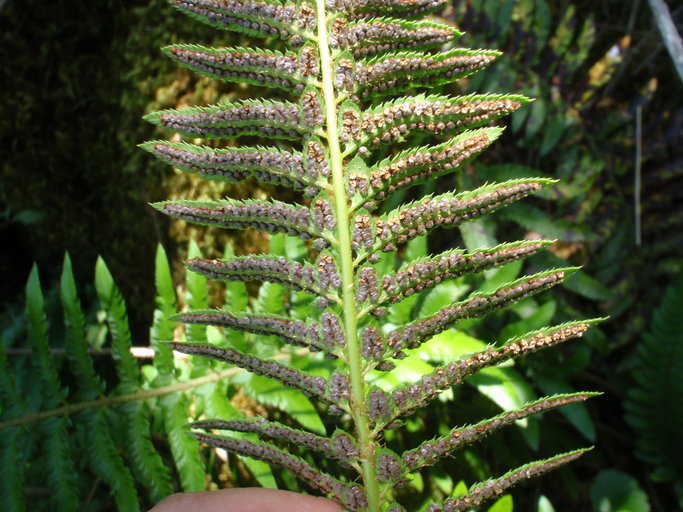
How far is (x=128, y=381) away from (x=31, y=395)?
575 millimetres

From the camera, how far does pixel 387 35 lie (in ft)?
5.09

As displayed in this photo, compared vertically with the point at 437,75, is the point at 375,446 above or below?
below

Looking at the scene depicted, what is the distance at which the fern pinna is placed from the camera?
5.02 feet

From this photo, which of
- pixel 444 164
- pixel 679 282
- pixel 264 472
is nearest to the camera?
pixel 444 164

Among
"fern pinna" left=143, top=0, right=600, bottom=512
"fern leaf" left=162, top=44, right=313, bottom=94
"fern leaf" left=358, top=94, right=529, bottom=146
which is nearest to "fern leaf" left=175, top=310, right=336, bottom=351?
"fern pinna" left=143, top=0, right=600, bottom=512

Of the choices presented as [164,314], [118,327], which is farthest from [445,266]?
[118,327]

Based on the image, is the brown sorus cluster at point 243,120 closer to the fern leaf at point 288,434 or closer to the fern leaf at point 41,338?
the fern leaf at point 288,434

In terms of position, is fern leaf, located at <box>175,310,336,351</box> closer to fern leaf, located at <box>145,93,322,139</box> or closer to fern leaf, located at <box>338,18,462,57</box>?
fern leaf, located at <box>145,93,322,139</box>

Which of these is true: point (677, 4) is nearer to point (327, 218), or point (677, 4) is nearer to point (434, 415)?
point (434, 415)

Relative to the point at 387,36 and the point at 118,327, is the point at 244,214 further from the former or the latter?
the point at 118,327

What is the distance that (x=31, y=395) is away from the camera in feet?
8.57

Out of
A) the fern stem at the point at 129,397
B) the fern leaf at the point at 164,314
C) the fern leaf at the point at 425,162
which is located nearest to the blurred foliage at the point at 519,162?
the fern leaf at the point at 164,314

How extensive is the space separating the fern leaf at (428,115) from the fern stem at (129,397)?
129 cm

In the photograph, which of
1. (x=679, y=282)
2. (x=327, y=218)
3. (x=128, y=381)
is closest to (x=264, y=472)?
(x=128, y=381)
